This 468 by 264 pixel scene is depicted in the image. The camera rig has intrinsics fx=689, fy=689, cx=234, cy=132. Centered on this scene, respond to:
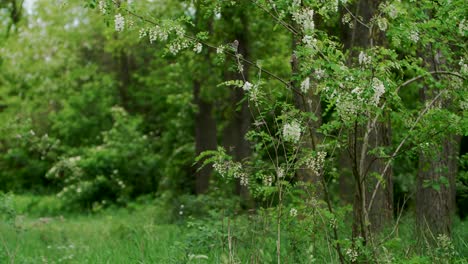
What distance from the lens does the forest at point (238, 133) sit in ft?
16.5

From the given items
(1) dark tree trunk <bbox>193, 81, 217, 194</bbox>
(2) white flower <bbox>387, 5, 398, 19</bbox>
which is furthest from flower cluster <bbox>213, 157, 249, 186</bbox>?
(1) dark tree trunk <bbox>193, 81, 217, 194</bbox>

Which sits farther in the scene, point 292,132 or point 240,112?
point 240,112

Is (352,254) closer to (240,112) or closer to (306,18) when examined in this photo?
(306,18)

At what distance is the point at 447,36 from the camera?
5723 mm

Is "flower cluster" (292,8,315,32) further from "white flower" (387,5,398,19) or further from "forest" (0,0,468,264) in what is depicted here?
"white flower" (387,5,398,19)

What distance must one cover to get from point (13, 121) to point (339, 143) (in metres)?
22.6

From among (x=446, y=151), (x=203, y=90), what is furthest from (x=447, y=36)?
(x=203, y=90)

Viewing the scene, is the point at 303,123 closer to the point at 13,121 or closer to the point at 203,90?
the point at 203,90

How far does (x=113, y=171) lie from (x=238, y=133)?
7878 mm

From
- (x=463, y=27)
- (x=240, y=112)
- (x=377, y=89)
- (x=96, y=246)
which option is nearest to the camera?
(x=377, y=89)

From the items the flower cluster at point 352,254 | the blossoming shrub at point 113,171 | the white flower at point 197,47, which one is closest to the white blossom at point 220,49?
the white flower at point 197,47

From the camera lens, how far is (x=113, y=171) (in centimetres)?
2217

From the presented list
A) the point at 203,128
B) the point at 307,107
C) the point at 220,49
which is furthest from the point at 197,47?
the point at 203,128

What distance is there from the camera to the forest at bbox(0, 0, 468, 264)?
5043 mm
